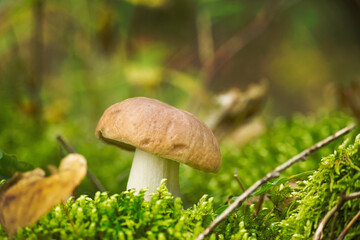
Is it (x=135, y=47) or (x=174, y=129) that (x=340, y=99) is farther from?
(x=135, y=47)

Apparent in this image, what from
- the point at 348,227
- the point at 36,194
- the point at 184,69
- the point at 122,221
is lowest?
the point at 348,227

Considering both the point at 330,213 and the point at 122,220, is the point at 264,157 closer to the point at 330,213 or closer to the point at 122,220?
the point at 330,213

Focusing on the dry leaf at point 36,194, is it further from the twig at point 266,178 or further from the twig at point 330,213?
the twig at point 330,213

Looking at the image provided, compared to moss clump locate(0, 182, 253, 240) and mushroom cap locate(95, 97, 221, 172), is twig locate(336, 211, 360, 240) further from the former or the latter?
mushroom cap locate(95, 97, 221, 172)

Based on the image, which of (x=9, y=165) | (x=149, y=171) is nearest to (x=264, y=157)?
(x=149, y=171)

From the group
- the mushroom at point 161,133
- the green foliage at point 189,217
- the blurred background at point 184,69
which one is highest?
the blurred background at point 184,69

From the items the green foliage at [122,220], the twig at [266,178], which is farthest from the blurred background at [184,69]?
the twig at [266,178]

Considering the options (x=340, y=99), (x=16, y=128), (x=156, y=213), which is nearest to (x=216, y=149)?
(x=156, y=213)
